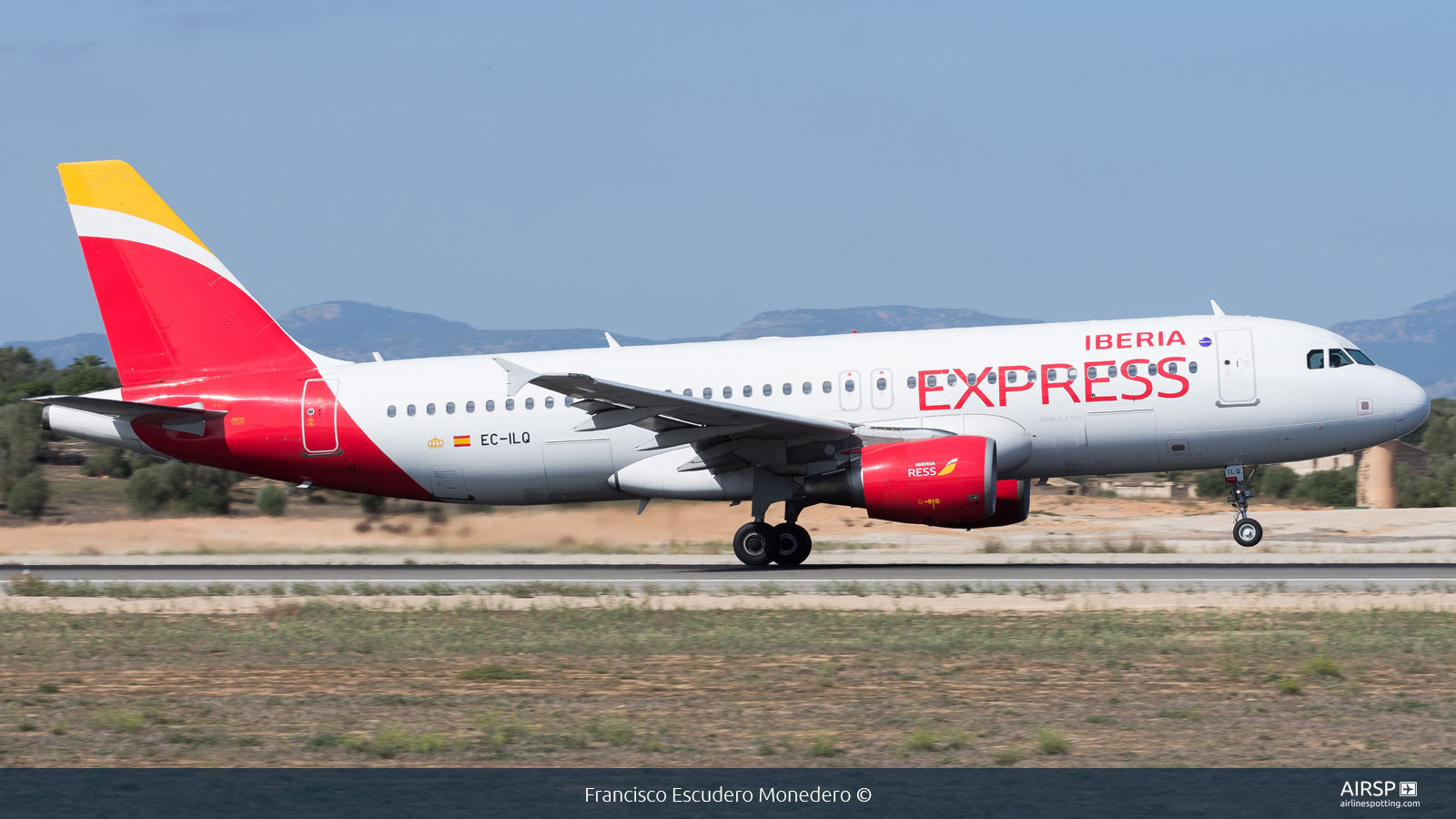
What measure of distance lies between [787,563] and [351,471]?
25.9 feet

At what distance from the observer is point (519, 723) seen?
9.62m

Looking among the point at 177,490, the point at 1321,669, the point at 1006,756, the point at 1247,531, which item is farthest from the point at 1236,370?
the point at 177,490

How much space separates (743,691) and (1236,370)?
13.5m

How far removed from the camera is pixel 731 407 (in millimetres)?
20891

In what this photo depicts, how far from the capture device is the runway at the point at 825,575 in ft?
62.2

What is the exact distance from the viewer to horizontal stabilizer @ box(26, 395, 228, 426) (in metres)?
23.2

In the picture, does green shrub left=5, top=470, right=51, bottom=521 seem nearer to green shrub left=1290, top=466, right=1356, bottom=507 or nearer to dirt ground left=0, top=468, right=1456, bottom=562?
dirt ground left=0, top=468, right=1456, bottom=562

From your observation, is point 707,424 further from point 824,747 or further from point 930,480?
point 824,747

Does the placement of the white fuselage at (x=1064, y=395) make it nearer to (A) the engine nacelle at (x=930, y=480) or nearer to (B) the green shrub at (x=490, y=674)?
(A) the engine nacelle at (x=930, y=480)
